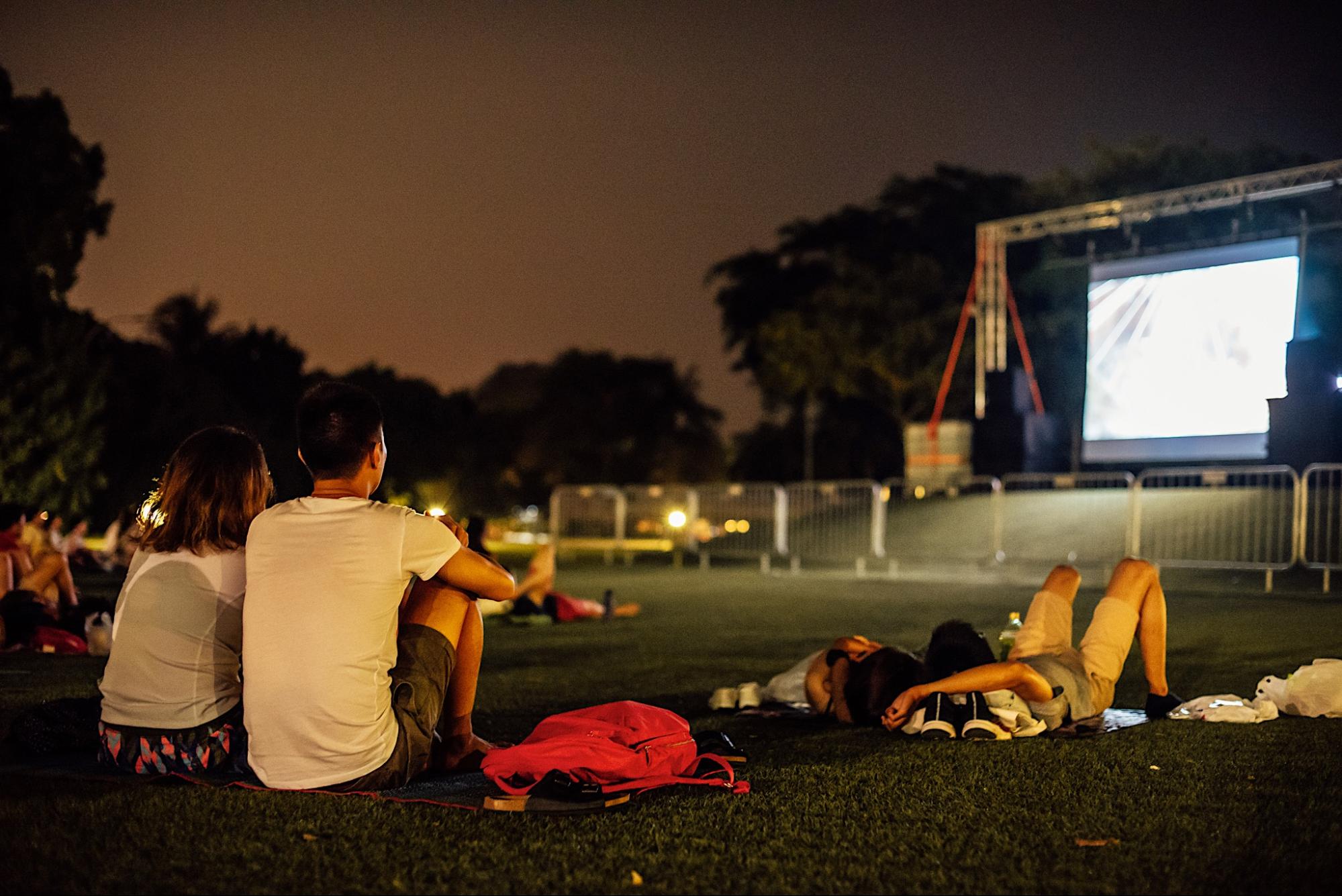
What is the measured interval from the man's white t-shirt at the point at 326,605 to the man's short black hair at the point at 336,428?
0.33 ft

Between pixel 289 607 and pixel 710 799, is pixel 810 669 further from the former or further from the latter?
pixel 289 607

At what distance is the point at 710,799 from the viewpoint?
350cm

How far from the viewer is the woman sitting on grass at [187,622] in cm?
347

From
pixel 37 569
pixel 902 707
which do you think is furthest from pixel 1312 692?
pixel 37 569

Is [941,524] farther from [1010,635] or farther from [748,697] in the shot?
[748,697]

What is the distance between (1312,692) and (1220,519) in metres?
10.6

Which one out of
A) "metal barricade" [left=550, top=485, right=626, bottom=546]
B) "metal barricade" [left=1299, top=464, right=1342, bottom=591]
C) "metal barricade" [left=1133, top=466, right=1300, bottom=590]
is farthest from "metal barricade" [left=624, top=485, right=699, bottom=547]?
"metal barricade" [left=1299, top=464, right=1342, bottom=591]

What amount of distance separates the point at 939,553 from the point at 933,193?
23.2 meters

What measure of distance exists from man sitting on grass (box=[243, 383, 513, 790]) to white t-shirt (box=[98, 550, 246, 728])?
224 mm

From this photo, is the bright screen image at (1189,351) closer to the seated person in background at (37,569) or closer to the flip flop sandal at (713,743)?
the flip flop sandal at (713,743)

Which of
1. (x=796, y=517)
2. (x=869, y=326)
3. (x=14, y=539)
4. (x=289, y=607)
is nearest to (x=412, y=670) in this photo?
(x=289, y=607)

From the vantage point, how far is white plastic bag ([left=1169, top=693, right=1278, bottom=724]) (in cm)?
485

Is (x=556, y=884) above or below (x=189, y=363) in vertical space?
below

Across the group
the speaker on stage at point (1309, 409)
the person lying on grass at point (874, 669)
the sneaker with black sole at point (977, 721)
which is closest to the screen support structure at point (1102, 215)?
the speaker on stage at point (1309, 409)
